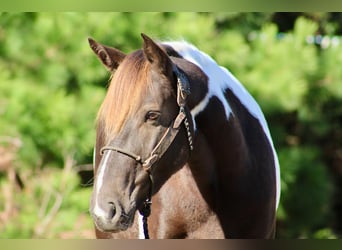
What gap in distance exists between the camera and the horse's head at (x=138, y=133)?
4.92ft

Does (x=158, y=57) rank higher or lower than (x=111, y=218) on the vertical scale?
higher

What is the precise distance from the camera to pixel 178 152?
1686 millimetres

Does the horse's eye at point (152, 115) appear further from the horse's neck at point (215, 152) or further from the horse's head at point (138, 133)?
the horse's neck at point (215, 152)

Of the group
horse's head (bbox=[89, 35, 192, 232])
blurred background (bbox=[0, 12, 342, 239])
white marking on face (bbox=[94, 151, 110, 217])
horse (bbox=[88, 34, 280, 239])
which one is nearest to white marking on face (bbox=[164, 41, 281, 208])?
horse (bbox=[88, 34, 280, 239])

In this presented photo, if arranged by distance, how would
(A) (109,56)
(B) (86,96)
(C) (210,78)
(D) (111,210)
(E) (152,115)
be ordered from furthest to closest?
A: (B) (86,96), (C) (210,78), (A) (109,56), (E) (152,115), (D) (111,210)

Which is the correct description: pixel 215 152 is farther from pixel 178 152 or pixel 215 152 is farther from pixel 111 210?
pixel 111 210

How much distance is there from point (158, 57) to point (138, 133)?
7.8 inches

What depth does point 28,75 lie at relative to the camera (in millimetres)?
4707

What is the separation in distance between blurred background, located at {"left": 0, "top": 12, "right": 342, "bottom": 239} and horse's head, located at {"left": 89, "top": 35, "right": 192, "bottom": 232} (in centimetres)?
215

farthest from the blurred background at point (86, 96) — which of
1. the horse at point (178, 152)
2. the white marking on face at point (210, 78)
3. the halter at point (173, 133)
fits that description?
the halter at point (173, 133)

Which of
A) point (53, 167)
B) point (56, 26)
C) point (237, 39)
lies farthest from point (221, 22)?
point (53, 167)

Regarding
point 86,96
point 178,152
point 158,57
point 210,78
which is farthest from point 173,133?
point 86,96

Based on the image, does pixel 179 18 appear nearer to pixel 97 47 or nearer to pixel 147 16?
pixel 147 16

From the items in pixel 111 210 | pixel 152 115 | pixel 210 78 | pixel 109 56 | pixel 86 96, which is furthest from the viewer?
pixel 86 96
